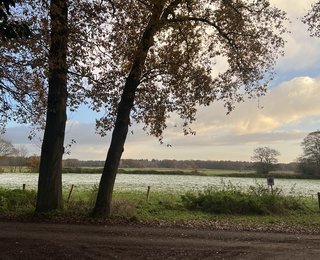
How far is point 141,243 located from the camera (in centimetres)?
1187

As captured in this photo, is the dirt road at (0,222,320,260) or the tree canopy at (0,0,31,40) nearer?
the tree canopy at (0,0,31,40)

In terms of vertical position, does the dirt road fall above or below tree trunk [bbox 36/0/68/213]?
below

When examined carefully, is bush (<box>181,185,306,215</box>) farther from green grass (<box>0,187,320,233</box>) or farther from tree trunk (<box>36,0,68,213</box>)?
tree trunk (<box>36,0,68,213</box>)

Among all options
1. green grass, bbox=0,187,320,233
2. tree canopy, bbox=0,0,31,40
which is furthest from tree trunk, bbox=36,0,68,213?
tree canopy, bbox=0,0,31,40

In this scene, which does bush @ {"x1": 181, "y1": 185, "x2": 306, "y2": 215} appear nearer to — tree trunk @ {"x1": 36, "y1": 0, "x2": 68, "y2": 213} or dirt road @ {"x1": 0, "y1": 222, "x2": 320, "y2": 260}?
dirt road @ {"x1": 0, "y1": 222, "x2": 320, "y2": 260}

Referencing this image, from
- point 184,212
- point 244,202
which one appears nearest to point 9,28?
point 184,212

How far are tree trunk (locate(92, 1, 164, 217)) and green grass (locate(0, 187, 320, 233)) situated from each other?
2.62ft

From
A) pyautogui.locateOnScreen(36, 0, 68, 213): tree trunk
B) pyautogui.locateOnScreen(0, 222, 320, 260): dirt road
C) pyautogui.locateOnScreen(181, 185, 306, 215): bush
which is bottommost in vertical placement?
pyautogui.locateOnScreen(0, 222, 320, 260): dirt road

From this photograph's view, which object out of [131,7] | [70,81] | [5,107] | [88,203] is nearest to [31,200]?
[88,203]

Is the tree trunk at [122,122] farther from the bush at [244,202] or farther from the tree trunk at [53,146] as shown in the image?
the bush at [244,202]

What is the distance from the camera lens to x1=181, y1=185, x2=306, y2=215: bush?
22.1 metres

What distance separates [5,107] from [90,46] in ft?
19.9

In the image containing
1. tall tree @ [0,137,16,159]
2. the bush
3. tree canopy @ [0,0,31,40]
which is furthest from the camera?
tall tree @ [0,137,16,159]

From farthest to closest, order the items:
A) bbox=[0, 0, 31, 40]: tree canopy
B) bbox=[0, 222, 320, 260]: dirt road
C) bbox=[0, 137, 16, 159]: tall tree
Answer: bbox=[0, 137, 16, 159]: tall tree < bbox=[0, 222, 320, 260]: dirt road < bbox=[0, 0, 31, 40]: tree canopy
